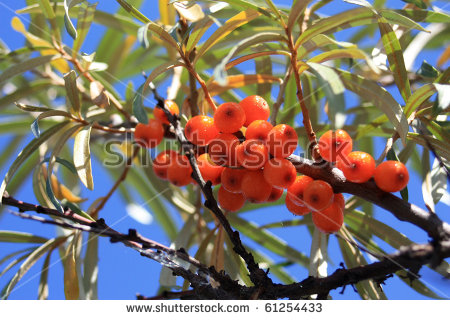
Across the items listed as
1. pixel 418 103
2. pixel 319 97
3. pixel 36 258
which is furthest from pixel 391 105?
pixel 36 258

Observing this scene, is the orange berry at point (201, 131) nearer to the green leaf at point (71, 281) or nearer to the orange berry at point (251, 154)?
the orange berry at point (251, 154)

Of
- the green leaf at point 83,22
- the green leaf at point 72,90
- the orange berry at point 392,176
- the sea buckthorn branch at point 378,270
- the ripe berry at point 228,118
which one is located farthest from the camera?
the green leaf at point 83,22

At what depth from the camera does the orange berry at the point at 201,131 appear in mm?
1087

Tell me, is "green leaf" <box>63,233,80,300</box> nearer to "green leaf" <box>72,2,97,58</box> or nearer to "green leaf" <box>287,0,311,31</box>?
"green leaf" <box>72,2,97,58</box>

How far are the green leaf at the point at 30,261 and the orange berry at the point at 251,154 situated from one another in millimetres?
774

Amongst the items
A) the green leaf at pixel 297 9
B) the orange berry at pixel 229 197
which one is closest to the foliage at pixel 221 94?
the green leaf at pixel 297 9

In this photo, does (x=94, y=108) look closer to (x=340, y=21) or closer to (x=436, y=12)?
(x=340, y=21)

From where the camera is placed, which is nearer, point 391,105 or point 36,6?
point 391,105

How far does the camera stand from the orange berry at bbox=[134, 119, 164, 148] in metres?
1.28

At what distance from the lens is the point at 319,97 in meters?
1.53

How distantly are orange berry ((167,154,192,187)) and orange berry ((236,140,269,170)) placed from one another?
26 cm

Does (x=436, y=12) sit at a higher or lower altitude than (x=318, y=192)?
higher

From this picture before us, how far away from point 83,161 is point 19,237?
54 centimetres

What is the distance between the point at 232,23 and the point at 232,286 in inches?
25.4
